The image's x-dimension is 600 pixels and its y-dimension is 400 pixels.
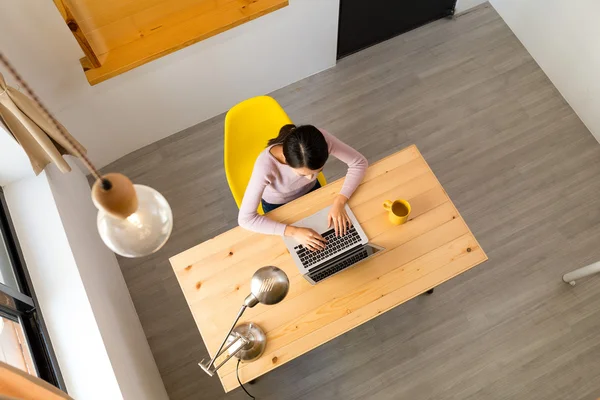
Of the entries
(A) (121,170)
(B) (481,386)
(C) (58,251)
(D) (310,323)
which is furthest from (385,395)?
(A) (121,170)

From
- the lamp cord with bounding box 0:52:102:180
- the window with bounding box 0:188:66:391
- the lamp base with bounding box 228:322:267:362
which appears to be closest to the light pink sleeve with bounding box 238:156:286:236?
the lamp base with bounding box 228:322:267:362

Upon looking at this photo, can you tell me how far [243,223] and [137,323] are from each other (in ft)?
3.56

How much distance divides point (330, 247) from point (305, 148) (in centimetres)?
43

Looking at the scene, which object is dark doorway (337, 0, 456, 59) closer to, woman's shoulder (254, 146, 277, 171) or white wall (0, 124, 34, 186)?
woman's shoulder (254, 146, 277, 171)

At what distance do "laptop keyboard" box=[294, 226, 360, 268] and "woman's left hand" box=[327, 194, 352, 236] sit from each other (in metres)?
0.02

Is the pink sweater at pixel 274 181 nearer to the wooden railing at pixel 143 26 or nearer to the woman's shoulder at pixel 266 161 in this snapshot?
the woman's shoulder at pixel 266 161

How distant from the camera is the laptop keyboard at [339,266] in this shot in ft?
6.73

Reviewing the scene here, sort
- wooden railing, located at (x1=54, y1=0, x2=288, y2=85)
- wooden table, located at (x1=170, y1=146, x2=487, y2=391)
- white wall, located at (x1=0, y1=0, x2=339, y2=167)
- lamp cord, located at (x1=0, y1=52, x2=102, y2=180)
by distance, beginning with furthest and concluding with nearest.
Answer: wooden railing, located at (x1=54, y1=0, x2=288, y2=85)
white wall, located at (x1=0, y1=0, x2=339, y2=167)
wooden table, located at (x1=170, y1=146, x2=487, y2=391)
lamp cord, located at (x1=0, y1=52, x2=102, y2=180)

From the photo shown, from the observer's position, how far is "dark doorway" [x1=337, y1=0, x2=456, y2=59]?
124 inches

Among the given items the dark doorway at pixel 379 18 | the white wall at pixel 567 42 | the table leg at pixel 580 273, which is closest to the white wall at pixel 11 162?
the dark doorway at pixel 379 18

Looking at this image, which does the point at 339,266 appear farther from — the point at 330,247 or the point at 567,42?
the point at 567,42

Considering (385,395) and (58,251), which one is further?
(385,395)

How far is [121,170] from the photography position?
10.3 feet

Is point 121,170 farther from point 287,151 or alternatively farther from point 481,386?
point 481,386
